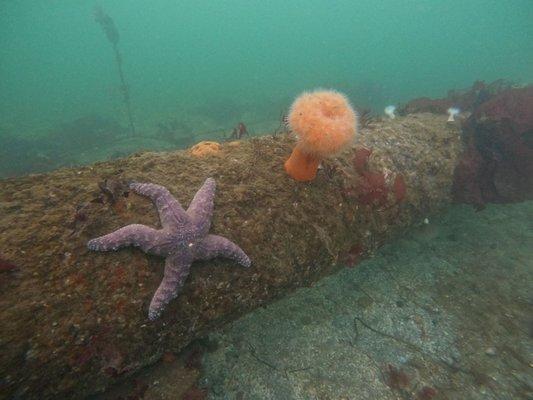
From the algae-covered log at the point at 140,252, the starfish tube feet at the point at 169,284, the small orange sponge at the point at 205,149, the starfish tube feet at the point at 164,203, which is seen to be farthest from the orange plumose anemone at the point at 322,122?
the starfish tube feet at the point at 169,284

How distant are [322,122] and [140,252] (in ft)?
8.32

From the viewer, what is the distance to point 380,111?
25453mm

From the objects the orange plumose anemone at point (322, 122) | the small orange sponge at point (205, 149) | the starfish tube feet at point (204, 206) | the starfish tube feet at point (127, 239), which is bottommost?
the starfish tube feet at point (127, 239)

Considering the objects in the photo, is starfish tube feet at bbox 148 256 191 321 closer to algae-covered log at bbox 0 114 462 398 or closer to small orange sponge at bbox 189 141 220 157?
algae-covered log at bbox 0 114 462 398

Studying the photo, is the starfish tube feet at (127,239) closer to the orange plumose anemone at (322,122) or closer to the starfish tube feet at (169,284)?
the starfish tube feet at (169,284)

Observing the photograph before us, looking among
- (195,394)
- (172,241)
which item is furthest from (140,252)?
(195,394)

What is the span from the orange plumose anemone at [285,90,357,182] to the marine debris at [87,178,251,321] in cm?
151

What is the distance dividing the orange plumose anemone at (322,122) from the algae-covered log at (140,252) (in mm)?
857

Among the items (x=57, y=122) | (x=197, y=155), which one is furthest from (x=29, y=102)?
(x=197, y=155)

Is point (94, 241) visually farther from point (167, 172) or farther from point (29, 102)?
point (29, 102)

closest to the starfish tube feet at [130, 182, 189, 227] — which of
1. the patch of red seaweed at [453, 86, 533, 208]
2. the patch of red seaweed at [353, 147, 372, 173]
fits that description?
Answer: the patch of red seaweed at [353, 147, 372, 173]

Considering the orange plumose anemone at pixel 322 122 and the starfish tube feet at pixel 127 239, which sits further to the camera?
the orange plumose anemone at pixel 322 122

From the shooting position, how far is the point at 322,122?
3662mm

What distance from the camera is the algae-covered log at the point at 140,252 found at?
111 inches
